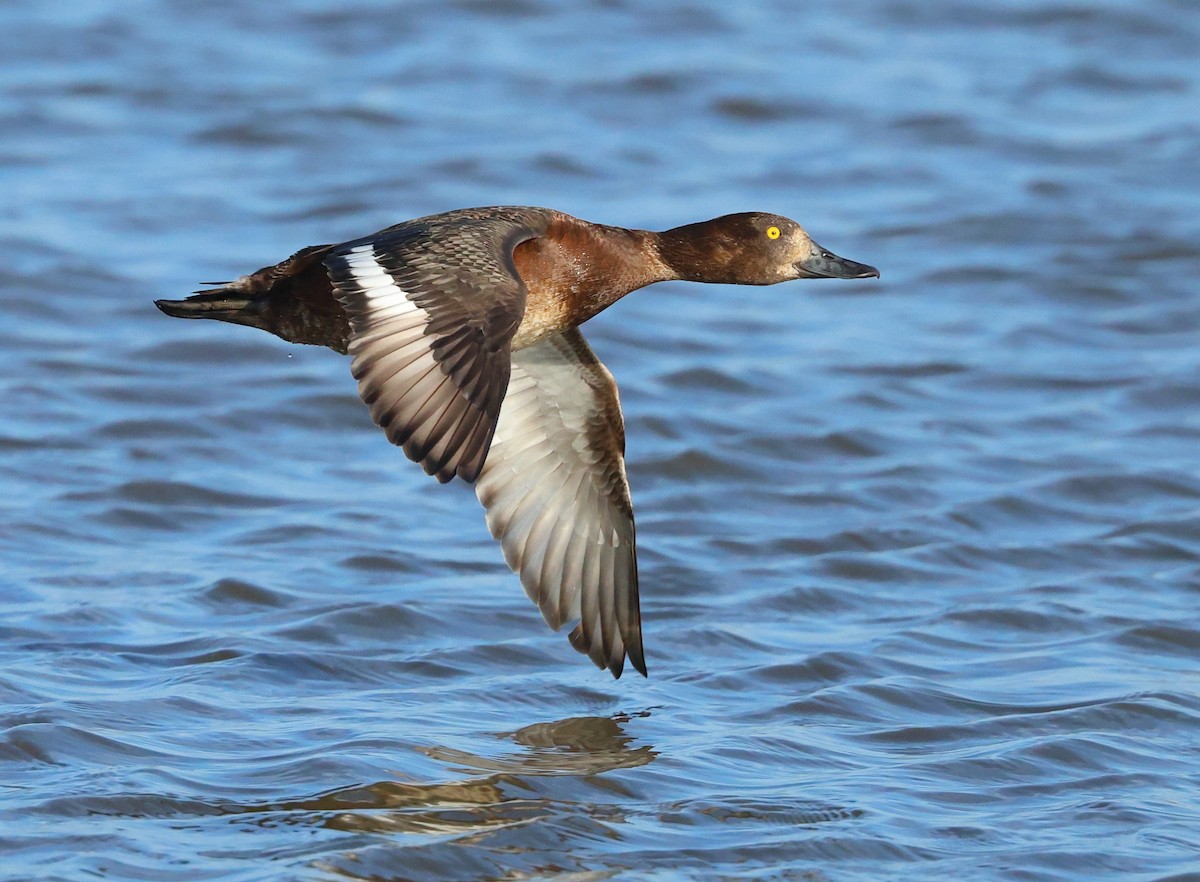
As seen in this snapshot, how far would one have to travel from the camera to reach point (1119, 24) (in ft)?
52.2

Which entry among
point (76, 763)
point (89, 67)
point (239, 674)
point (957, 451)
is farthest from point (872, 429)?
point (89, 67)

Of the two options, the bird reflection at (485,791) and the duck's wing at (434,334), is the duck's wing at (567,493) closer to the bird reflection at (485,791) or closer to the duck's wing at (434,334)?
the bird reflection at (485,791)

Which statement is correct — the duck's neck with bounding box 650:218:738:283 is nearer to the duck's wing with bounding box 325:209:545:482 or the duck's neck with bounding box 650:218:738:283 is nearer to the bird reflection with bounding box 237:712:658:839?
the duck's wing with bounding box 325:209:545:482

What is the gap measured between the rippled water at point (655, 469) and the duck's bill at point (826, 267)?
1.38 metres

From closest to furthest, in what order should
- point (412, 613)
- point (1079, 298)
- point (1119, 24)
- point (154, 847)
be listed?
point (154, 847) < point (412, 613) < point (1079, 298) < point (1119, 24)

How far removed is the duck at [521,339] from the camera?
5254 mm

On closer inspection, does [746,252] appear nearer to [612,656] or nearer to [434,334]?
[612,656]

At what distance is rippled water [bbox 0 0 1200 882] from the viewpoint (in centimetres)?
551

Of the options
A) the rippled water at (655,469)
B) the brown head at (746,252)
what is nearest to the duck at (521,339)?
the brown head at (746,252)

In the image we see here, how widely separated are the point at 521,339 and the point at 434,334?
102 centimetres

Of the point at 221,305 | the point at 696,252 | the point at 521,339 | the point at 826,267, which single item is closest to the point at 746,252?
the point at 696,252

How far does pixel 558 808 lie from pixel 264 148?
8.62m

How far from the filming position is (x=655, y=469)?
911cm

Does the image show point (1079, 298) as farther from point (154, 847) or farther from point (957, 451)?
point (154, 847)
